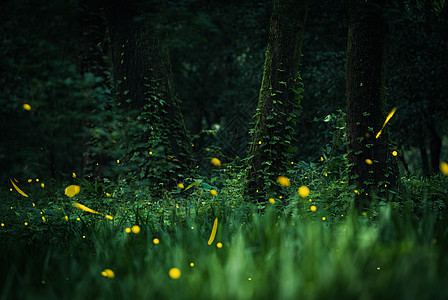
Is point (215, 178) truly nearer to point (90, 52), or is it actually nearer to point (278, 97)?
point (278, 97)

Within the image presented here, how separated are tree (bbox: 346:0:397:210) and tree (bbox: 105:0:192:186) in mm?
2835

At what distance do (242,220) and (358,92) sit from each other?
2.06 meters

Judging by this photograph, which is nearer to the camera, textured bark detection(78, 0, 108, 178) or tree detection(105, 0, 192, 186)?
tree detection(105, 0, 192, 186)

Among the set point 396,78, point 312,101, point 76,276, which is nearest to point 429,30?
point 396,78

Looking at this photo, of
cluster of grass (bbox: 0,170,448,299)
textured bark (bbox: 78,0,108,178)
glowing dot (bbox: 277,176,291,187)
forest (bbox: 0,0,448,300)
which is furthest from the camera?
textured bark (bbox: 78,0,108,178)

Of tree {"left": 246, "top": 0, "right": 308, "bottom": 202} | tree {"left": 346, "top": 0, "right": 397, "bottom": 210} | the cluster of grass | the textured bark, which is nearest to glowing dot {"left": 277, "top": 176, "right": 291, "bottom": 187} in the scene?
tree {"left": 246, "top": 0, "right": 308, "bottom": 202}

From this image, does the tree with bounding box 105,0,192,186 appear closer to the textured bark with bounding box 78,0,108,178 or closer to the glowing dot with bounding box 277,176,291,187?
the textured bark with bounding box 78,0,108,178

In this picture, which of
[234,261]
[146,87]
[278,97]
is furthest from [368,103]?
[146,87]

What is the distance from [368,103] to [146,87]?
141 inches

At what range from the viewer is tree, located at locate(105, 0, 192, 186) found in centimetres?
593

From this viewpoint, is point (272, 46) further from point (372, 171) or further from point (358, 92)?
point (372, 171)

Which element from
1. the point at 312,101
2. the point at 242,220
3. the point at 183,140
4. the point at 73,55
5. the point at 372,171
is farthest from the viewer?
the point at 312,101

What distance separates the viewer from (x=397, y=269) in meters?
1.98

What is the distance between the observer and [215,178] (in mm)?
5453
